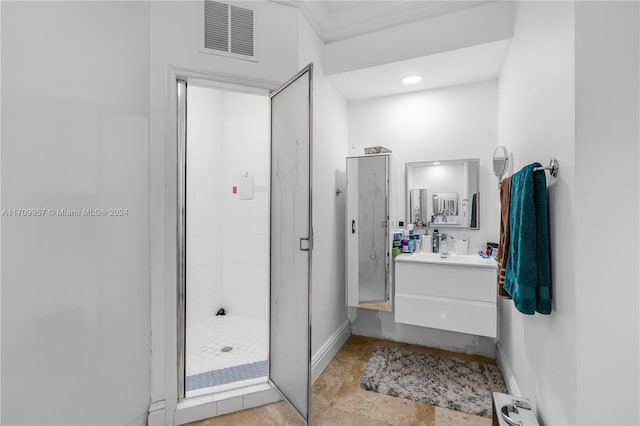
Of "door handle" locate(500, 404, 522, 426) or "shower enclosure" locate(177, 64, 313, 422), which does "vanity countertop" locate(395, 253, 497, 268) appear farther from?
"shower enclosure" locate(177, 64, 313, 422)

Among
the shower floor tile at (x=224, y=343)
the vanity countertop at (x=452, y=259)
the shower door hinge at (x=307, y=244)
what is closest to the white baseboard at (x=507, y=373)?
the vanity countertop at (x=452, y=259)

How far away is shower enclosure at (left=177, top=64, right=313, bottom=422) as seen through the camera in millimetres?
1749

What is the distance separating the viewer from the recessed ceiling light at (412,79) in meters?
2.49

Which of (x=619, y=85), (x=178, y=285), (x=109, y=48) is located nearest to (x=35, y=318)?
(x=178, y=285)

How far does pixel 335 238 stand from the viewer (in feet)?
8.79

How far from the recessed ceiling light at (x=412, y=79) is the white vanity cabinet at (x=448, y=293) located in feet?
5.09

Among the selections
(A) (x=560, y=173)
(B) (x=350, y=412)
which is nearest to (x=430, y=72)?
(A) (x=560, y=173)

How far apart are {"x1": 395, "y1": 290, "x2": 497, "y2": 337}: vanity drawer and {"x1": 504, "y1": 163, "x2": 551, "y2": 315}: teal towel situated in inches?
39.1

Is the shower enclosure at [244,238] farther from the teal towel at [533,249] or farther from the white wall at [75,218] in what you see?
the teal towel at [533,249]

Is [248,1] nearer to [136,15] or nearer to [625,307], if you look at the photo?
[136,15]

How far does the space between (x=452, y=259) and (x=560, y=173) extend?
1.34 meters

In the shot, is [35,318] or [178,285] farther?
[178,285]

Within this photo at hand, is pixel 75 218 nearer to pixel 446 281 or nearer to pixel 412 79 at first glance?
pixel 446 281

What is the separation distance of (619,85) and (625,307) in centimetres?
78
